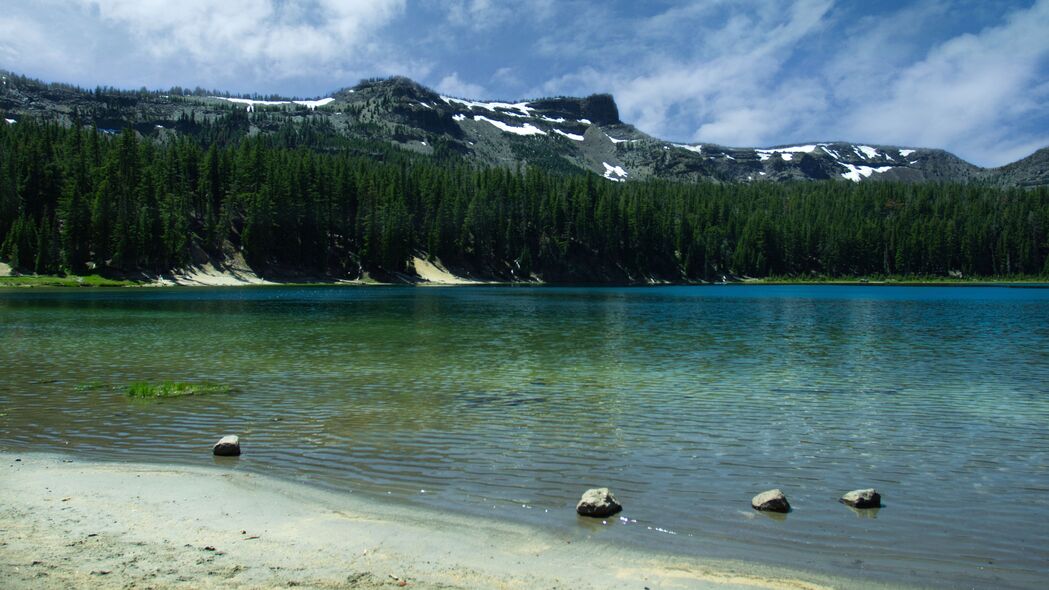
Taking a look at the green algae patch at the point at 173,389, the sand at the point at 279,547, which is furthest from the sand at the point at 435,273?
the sand at the point at 279,547

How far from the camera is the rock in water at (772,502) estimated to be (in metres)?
10.2

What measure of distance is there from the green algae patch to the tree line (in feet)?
308

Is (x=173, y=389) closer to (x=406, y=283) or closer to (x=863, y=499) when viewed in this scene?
(x=863, y=499)

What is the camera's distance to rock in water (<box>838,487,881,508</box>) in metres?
10.4

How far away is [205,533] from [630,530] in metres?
5.54

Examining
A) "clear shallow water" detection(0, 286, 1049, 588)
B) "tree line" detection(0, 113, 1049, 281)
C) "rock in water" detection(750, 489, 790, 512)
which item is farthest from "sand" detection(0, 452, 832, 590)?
"tree line" detection(0, 113, 1049, 281)

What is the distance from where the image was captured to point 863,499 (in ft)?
34.2

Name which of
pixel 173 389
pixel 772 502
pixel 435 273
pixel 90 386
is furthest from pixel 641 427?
pixel 435 273

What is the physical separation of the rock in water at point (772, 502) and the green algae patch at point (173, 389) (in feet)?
52.7

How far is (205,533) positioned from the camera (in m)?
9.16

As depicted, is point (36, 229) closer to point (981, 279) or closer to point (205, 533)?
point (205, 533)

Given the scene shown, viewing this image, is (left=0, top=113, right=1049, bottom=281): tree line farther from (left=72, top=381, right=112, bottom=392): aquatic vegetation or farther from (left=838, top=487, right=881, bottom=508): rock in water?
(left=838, top=487, right=881, bottom=508): rock in water

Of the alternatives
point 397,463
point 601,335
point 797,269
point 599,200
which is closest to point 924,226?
point 797,269

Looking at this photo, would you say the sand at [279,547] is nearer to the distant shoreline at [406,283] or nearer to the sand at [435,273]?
the distant shoreline at [406,283]
